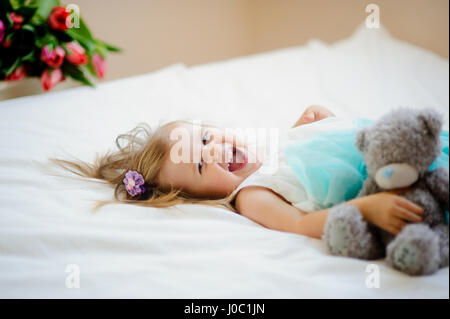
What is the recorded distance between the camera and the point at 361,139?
642 millimetres

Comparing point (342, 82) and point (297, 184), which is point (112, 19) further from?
point (297, 184)

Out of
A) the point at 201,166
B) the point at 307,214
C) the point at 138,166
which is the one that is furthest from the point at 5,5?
the point at 307,214

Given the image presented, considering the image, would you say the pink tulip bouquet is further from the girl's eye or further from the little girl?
the girl's eye

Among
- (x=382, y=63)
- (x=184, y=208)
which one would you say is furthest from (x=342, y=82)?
(x=184, y=208)

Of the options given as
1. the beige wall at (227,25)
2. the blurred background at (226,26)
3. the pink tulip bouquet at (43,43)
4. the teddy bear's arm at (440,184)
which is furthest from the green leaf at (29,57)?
the teddy bear's arm at (440,184)

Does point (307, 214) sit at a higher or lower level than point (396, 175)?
lower

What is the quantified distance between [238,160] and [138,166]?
0.26 meters

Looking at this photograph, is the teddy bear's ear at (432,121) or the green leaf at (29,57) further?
the green leaf at (29,57)

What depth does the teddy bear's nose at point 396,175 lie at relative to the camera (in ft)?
1.91

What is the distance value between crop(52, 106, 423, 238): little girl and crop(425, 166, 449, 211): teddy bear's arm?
0.24 meters

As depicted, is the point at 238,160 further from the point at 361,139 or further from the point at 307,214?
the point at 361,139

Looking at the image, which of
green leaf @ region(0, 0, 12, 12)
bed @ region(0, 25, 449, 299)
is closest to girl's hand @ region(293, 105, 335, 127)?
bed @ region(0, 25, 449, 299)

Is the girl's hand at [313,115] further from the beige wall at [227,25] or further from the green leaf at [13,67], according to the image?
the green leaf at [13,67]

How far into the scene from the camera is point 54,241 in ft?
2.33
